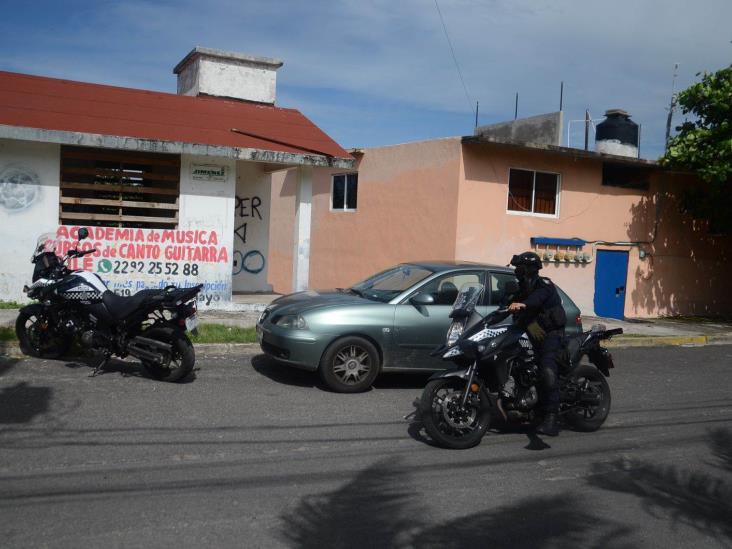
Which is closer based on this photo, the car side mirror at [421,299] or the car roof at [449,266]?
the car side mirror at [421,299]

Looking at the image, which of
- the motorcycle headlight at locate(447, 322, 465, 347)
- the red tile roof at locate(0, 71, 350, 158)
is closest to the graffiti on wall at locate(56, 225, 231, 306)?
the red tile roof at locate(0, 71, 350, 158)

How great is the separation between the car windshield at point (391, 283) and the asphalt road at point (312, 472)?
116 centimetres

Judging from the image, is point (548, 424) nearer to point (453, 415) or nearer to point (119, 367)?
point (453, 415)

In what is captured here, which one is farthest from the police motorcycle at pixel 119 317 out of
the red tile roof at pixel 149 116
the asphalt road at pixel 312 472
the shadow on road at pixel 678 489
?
the red tile roof at pixel 149 116

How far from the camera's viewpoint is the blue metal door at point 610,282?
17.8 metres

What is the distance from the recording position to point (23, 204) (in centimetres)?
1268

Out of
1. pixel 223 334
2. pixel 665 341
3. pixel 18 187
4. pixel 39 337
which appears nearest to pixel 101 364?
pixel 39 337

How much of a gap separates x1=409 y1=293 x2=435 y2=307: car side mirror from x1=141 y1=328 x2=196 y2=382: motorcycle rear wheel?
2.54m

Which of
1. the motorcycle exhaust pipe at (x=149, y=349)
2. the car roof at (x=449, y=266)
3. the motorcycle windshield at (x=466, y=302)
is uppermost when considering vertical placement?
the car roof at (x=449, y=266)

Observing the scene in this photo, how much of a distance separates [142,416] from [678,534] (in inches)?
179

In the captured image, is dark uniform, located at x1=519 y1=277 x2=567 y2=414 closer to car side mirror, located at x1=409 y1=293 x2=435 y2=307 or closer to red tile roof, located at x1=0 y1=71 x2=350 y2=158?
car side mirror, located at x1=409 y1=293 x2=435 y2=307

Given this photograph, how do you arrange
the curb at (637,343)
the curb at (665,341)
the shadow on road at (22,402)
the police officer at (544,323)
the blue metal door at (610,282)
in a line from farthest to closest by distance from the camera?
the blue metal door at (610,282) → the curb at (665,341) → the curb at (637,343) → the police officer at (544,323) → the shadow on road at (22,402)

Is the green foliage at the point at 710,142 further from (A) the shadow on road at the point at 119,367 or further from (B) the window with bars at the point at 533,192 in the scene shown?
(A) the shadow on road at the point at 119,367

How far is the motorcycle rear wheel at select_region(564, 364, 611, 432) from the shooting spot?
291 inches
